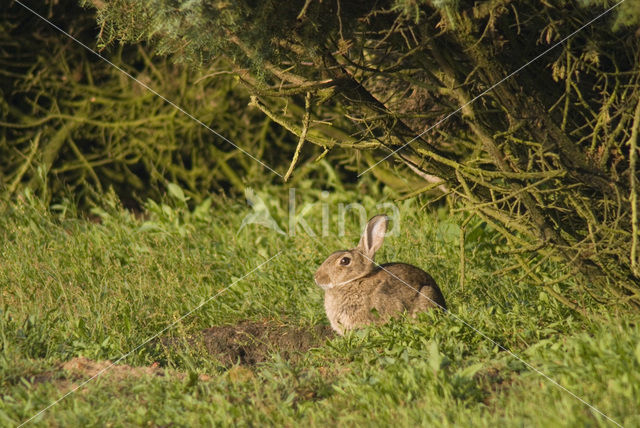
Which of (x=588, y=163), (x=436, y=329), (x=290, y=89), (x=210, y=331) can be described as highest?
(x=290, y=89)

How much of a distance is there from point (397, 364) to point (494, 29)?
171cm

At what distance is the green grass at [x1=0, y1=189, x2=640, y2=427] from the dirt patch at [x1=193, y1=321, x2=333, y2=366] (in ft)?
0.50

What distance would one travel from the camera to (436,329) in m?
4.25

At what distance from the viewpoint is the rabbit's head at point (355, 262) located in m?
5.01

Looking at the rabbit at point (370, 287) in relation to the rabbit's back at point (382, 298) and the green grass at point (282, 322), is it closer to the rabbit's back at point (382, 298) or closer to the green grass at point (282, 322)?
the rabbit's back at point (382, 298)

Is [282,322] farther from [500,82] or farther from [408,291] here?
[500,82]

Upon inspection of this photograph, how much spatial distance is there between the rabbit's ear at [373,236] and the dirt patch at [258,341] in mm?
559

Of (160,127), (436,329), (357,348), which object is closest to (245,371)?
(357,348)

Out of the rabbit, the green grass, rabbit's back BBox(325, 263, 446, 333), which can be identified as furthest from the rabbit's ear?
the green grass

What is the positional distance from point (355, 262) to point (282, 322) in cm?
65

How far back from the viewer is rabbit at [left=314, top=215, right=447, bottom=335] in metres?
4.74

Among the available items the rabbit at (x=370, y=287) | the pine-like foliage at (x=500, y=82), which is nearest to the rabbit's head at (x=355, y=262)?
the rabbit at (x=370, y=287)

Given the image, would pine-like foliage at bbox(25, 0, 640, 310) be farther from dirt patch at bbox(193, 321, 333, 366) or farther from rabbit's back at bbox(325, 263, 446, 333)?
dirt patch at bbox(193, 321, 333, 366)

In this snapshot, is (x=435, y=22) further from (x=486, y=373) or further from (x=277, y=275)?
(x=277, y=275)
